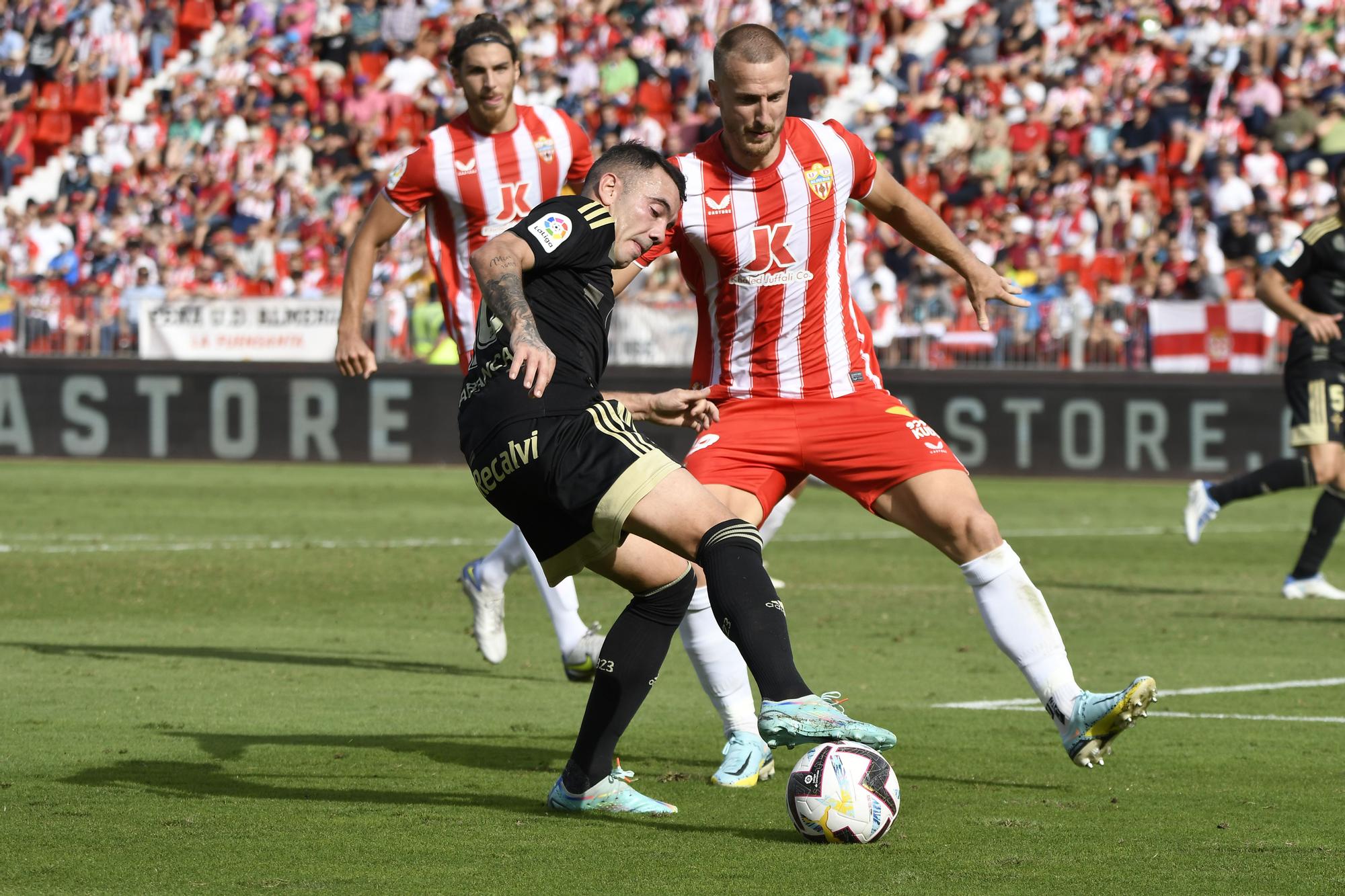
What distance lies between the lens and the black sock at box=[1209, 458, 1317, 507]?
38.5 feet

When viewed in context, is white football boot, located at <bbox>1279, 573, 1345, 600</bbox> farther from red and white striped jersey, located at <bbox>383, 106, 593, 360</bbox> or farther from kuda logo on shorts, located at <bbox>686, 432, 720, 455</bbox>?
kuda logo on shorts, located at <bbox>686, 432, 720, 455</bbox>

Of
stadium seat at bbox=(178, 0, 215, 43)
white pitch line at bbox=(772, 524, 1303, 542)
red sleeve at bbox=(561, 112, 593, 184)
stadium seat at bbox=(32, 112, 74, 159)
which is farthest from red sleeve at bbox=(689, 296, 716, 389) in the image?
stadium seat at bbox=(178, 0, 215, 43)

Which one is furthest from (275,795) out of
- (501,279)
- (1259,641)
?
(1259,641)

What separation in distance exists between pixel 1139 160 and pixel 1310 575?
1241 cm

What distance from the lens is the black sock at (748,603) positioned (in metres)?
4.90

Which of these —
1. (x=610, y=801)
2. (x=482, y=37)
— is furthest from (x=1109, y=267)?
(x=610, y=801)

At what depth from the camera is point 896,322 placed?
20562mm

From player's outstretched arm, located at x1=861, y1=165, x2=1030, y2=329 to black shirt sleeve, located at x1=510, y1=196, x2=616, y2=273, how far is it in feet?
4.95

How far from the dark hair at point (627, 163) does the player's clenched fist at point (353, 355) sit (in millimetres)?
2405

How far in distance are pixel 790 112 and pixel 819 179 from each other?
14769 millimetres

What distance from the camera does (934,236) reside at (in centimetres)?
669

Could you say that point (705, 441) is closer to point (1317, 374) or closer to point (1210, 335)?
point (1317, 374)

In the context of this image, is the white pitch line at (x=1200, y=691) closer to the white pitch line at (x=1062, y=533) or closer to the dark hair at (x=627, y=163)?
the dark hair at (x=627, y=163)

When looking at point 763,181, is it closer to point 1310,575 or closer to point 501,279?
point 501,279
